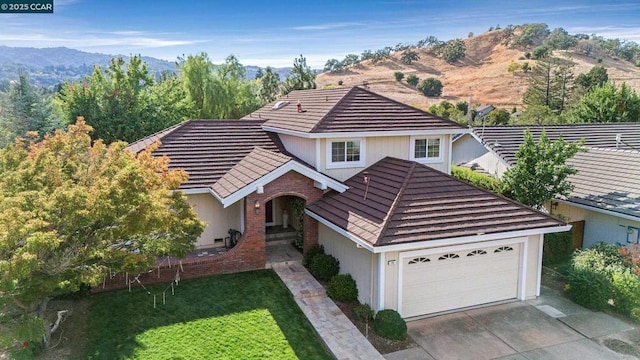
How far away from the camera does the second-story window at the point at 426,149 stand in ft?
62.6

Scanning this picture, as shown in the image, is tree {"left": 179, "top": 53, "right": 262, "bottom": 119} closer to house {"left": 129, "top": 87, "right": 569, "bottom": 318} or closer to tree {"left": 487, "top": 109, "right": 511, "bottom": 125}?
house {"left": 129, "top": 87, "right": 569, "bottom": 318}

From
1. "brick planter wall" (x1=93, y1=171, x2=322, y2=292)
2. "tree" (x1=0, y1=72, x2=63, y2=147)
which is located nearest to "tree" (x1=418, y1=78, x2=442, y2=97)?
"tree" (x1=0, y1=72, x2=63, y2=147)

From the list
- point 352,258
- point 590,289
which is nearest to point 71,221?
point 352,258

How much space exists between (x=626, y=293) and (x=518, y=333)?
165 inches

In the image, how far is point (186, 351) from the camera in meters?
10.9

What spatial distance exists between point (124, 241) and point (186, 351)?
135 inches

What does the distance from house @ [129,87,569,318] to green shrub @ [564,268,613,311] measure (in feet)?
3.76

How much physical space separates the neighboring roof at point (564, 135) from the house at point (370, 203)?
756 centimetres

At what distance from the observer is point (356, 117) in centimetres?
1858

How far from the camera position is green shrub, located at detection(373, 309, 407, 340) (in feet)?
38.9

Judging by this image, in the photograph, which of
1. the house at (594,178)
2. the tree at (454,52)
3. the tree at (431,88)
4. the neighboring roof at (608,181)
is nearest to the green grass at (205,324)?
the house at (594,178)

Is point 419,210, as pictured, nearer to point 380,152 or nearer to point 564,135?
point 380,152

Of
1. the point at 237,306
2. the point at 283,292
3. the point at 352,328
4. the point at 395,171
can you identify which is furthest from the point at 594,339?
the point at 237,306

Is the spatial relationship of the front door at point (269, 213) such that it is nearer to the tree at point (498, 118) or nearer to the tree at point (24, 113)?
the tree at point (24, 113)
